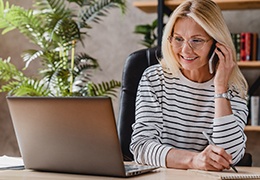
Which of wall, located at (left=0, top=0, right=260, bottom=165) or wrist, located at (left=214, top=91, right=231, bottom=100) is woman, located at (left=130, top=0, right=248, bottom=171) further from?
wall, located at (left=0, top=0, right=260, bottom=165)

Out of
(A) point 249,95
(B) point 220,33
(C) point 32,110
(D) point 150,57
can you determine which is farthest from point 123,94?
(A) point 249,95

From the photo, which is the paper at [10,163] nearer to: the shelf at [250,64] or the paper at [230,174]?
A: the paper at [230,174]

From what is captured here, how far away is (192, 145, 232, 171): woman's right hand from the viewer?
1550 mm

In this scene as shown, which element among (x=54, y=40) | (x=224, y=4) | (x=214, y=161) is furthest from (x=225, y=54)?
(x=54, y=40)

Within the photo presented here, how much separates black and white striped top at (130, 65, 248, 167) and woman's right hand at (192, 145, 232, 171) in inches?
11.2

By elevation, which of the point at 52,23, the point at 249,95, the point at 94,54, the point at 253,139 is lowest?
the point at 253,139

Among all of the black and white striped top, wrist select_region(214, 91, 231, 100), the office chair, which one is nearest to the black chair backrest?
the office chair

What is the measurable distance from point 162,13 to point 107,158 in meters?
2.08

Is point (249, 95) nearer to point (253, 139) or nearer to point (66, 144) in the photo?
point (253, 139)

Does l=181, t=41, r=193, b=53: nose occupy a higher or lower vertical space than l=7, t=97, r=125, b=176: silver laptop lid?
higher

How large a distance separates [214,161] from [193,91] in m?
0.50

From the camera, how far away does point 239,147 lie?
1891 millimetres

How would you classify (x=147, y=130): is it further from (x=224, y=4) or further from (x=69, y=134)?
(x=224, y=4)

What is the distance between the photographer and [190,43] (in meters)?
1.93
